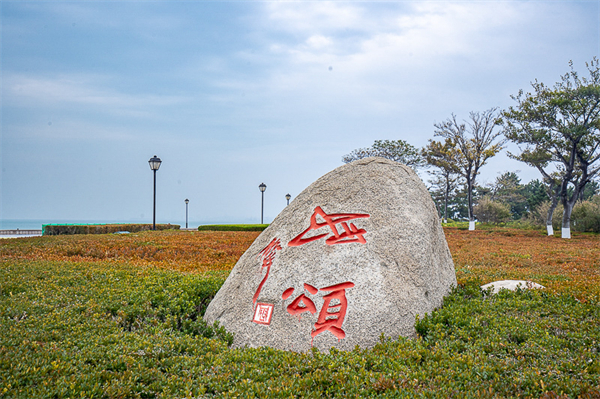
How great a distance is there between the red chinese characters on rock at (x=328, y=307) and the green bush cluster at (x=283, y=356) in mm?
331

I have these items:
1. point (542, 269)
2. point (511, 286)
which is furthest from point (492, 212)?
point (511, 286)

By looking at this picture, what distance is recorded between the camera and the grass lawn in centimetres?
276

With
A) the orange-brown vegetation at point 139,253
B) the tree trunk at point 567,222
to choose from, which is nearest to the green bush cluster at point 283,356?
the orange-brown vegetation at point 139,253

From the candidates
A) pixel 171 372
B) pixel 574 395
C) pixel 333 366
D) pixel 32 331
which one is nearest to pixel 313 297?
pixel 333 366

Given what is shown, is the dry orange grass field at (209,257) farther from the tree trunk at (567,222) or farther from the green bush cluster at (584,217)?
the green bush cluster at (584,217)

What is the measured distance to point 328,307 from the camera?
150 inches

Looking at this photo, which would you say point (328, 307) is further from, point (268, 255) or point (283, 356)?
point (268, 255)

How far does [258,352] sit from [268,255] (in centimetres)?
128

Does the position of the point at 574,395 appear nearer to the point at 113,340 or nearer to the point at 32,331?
the point at 113,340

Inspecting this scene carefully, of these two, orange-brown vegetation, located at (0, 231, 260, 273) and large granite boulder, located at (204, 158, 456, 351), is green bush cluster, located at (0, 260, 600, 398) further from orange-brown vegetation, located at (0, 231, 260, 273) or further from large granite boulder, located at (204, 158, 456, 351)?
orange-brown vegetation, located at (0, 231, 260, 273)

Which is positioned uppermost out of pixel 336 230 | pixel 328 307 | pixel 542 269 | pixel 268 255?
pixel 336 230

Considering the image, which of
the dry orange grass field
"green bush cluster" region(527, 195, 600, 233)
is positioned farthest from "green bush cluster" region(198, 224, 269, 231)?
"green bush cluster" region(527, 195, 600, 233)

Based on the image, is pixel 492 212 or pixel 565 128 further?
pixel 492 212

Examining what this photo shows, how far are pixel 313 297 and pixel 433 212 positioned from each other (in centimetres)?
212
